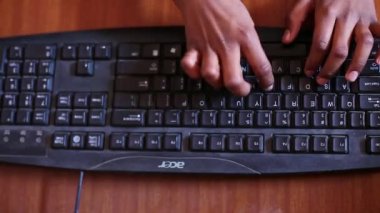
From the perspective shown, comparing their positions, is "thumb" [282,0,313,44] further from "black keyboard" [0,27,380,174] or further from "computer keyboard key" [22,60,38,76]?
"computer keyboard key" [22,60,38,76]

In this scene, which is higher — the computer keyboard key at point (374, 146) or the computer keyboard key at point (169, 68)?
the computer keyboard key at point (169, 68)

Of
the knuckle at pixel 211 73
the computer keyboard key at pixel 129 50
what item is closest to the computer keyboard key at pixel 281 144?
the knuckle at pixel 211 73

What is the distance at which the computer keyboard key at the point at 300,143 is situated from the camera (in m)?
0.53

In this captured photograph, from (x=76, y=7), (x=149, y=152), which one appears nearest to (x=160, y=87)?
(x=149, y=152)

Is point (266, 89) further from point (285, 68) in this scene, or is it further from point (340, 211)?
point (340, 211)

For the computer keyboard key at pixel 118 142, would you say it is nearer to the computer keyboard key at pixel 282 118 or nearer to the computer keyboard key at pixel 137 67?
the computer keyboard key at pixel 137 67

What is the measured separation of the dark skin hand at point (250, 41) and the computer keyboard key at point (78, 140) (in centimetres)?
16

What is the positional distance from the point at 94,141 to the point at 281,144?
23cm

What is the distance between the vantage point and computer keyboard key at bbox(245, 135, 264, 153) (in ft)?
1.75

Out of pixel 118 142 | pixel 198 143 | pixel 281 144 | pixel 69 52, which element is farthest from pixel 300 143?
pixel 69 52

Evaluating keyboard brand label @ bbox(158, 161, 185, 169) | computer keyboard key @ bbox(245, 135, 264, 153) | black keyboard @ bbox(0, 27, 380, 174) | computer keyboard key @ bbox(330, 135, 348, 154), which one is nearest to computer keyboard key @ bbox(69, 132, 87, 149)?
black keyboard @ bbox(0, 27, 380, 174)

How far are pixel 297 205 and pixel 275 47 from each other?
200 millimetres

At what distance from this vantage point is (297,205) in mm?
544

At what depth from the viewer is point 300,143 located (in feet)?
1.73
